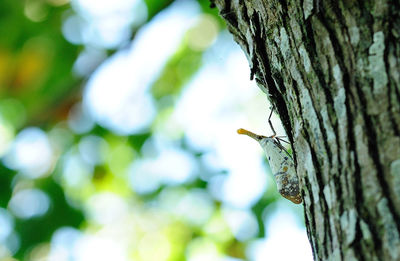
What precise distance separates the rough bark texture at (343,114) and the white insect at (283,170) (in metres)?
0.62

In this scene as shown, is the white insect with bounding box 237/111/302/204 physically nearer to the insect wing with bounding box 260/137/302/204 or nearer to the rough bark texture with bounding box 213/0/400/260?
the insect wing with bounding box 260/137/302/204

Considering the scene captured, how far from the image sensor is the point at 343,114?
141 cm

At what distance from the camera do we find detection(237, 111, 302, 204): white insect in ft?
7.40

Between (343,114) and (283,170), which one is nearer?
(343,114)

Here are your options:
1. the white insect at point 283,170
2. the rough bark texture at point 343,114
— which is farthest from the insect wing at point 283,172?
the rough bark texture at point 343,114

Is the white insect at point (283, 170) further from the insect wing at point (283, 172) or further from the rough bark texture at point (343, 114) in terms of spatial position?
the rough bark texture at point (343, 114)

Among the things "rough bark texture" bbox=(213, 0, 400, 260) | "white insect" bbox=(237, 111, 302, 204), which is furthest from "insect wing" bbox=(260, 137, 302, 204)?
"rough bark texture" bbox=(213, 0, 400, 260)

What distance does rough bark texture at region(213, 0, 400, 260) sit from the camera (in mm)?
1295

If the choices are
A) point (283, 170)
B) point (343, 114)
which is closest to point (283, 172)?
point (283, 170)

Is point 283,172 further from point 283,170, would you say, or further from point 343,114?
point 343,114

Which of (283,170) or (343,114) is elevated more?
(283,170)

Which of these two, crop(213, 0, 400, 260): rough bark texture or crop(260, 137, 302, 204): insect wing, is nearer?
crop(213, 0, 400, 260): rough bark texture

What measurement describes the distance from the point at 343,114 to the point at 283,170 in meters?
0.93

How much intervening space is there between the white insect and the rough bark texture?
0.62m
